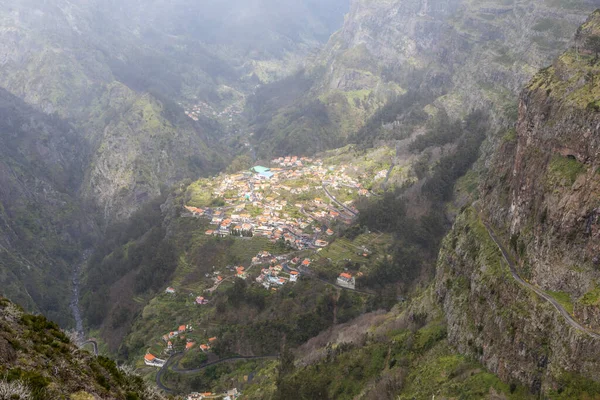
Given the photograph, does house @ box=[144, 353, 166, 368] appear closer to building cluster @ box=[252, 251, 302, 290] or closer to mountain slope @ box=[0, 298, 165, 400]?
building cluster @ box=[252, 251, 302, 290]

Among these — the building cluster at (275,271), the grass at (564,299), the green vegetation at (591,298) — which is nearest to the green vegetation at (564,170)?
the grass at (564,299)

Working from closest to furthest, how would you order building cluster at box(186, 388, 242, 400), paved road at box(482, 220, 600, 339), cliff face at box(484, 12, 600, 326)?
1. paved road at box(482, 220, 600, 339)
2. cliff face at box(484, 12, 600, 326)
3. building cluster at box(186, 388, 242, 400)

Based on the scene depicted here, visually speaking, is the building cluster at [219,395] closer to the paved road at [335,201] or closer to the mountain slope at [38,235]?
the mountain slope at [38,235]

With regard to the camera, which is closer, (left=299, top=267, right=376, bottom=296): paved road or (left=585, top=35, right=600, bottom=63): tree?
(left=585, top=35, right=600, bottom=63): tree

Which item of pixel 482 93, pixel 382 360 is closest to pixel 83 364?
pixel 382 360

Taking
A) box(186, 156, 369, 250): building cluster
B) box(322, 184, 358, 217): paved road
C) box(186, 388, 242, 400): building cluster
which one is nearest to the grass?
box(186, 388, 242, 400): building cluster
